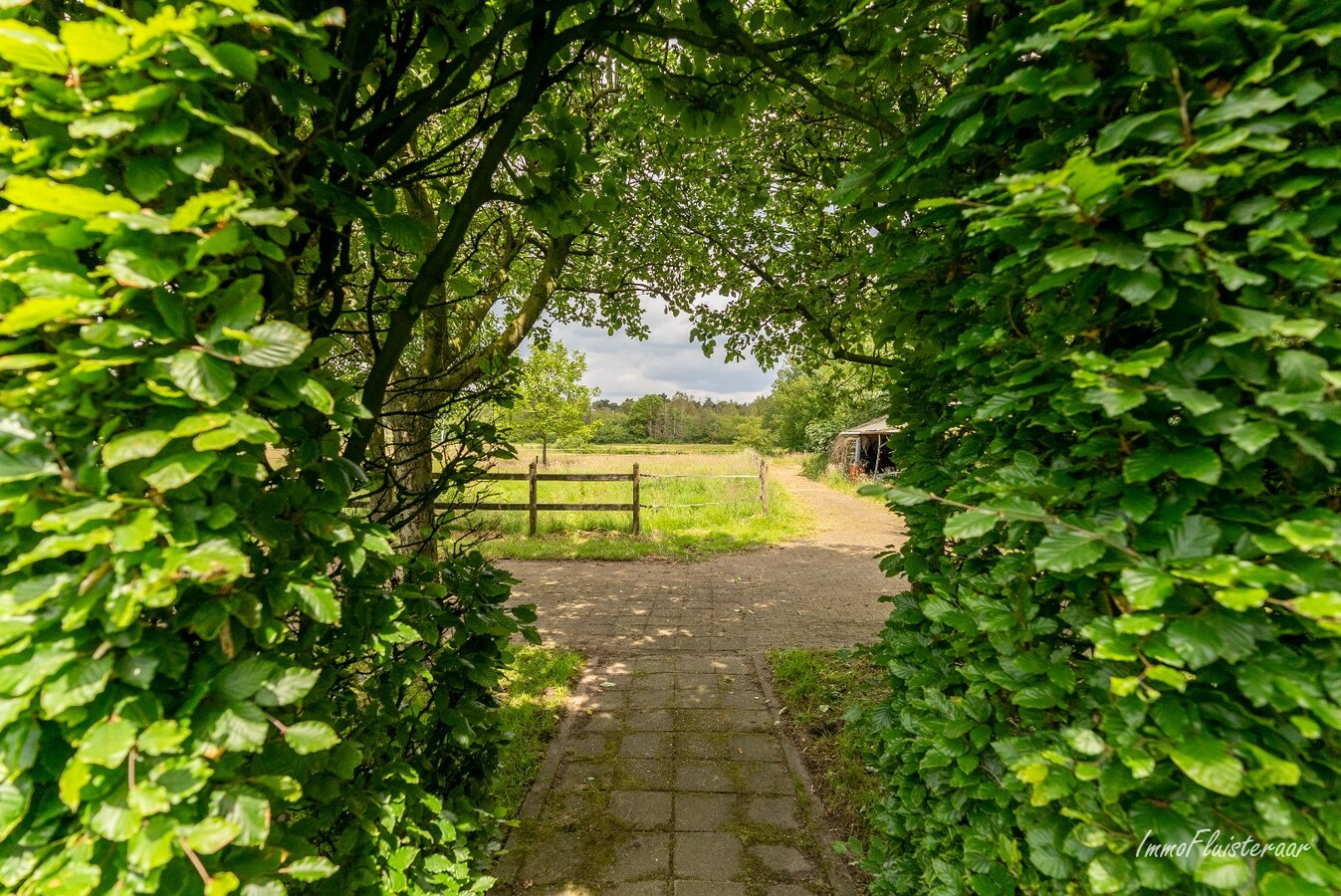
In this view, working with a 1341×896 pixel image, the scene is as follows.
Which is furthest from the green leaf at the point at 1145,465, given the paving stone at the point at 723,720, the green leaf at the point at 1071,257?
the paving stone at the point at 723,720

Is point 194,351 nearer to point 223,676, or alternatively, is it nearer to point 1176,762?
point 223,676

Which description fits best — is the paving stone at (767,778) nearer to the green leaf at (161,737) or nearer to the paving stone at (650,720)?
the paving stone at (650,720)

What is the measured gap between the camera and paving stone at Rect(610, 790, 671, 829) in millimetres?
2879

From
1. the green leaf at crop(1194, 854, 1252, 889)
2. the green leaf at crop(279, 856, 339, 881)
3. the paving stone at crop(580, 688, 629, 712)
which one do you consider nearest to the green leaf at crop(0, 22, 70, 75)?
the green leaf at crop(279, 856, 339, 881)

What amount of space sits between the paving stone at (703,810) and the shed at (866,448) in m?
20.5

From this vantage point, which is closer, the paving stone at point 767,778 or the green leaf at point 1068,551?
the green leaf at point 1068,551

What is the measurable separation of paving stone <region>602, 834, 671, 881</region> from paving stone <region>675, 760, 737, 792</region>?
44 centimetres

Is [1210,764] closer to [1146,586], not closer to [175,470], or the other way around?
[1146,586]

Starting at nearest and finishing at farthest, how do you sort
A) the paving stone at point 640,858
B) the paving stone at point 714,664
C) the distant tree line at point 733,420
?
the paving stone at point 640,858, the paving stone at point 714,664, the distant tree line at point 733,420

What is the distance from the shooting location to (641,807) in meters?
2.99

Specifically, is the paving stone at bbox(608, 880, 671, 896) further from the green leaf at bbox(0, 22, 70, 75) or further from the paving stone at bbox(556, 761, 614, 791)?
the green leaf at bbox(0, 22, 70, 75)

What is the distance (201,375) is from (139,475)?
0.74 ft

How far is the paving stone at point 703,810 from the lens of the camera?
9.36 feet

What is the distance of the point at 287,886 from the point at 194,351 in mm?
1282
